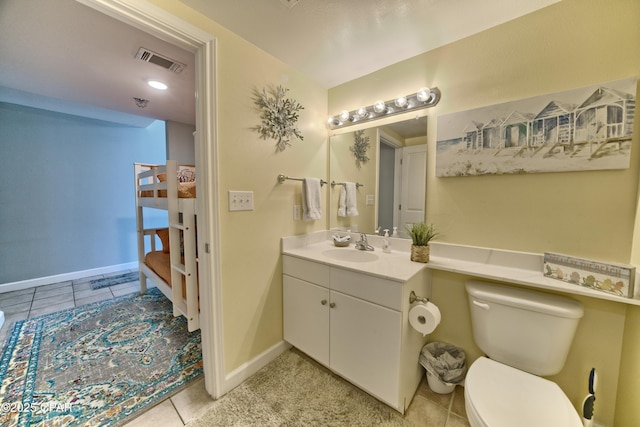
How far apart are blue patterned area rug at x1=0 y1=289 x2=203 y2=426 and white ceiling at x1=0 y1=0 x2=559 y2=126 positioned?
2.17 m

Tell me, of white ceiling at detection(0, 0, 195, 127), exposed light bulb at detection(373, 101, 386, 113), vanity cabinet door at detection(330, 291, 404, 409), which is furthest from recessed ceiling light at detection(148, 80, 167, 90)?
vanity cabinet door at detection(330, 291, 404, 409)

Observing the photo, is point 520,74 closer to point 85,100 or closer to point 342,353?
point 342,353

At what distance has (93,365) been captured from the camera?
5.33 ft

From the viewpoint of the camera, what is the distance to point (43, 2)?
1163mm

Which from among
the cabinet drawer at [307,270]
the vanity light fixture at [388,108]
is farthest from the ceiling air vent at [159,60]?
the cabinet drawer at [307,270]

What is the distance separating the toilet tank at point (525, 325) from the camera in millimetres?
1067

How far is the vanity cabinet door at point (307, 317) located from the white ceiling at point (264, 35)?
1595 mm

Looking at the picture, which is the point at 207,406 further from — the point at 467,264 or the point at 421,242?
the point at 467,264

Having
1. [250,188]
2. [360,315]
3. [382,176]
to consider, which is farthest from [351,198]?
[360,315]

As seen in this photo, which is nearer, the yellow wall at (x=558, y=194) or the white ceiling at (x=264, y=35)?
the yellow wall at (x=558, y=194)

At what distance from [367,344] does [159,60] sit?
2416 millimetres

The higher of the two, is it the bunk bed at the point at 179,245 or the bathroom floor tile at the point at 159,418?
the bunk bed at the point at 179,245

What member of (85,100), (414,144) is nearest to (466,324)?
(414,144)

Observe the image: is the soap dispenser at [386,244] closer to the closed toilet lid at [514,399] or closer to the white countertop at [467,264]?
the white countertop at [467,264]
